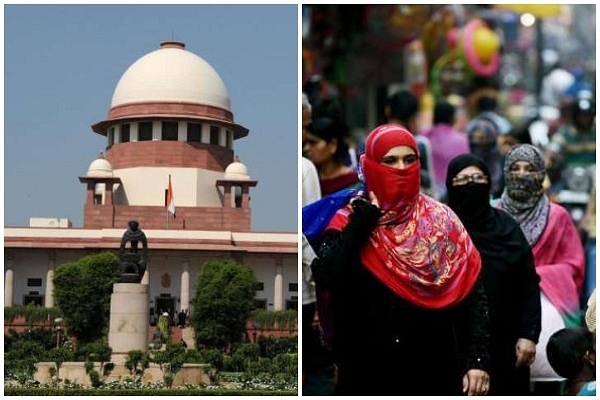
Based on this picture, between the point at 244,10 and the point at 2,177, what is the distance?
5.92 ft

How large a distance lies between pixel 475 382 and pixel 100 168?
281 cm

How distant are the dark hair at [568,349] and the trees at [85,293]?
2717 millimetres

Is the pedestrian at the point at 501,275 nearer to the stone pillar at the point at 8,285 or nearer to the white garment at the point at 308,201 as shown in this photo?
the white garment at the point at 308,201

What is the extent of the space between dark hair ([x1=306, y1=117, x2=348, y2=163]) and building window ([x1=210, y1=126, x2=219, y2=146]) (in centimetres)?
88

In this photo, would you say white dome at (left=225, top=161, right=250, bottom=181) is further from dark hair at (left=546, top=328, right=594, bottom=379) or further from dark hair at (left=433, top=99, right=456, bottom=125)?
dark hair at (left=546, top=328, right=594, bottom=379)

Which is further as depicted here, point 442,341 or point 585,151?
point 585,151

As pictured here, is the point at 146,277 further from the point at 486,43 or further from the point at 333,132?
the point at 486,43

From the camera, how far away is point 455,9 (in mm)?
6902

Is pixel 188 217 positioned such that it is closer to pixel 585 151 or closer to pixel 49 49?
pixel 49 49

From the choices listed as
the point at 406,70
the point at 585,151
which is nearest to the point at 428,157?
the point at 406,70

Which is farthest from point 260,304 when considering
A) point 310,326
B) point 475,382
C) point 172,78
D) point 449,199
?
point 475,382

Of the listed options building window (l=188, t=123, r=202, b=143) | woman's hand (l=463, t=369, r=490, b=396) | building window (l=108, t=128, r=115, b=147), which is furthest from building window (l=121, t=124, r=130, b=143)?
woman's hand (l=463, t=369, r=490, b=396)

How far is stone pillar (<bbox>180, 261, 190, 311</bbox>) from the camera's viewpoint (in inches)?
284

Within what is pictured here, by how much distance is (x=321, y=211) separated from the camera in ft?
21.2
